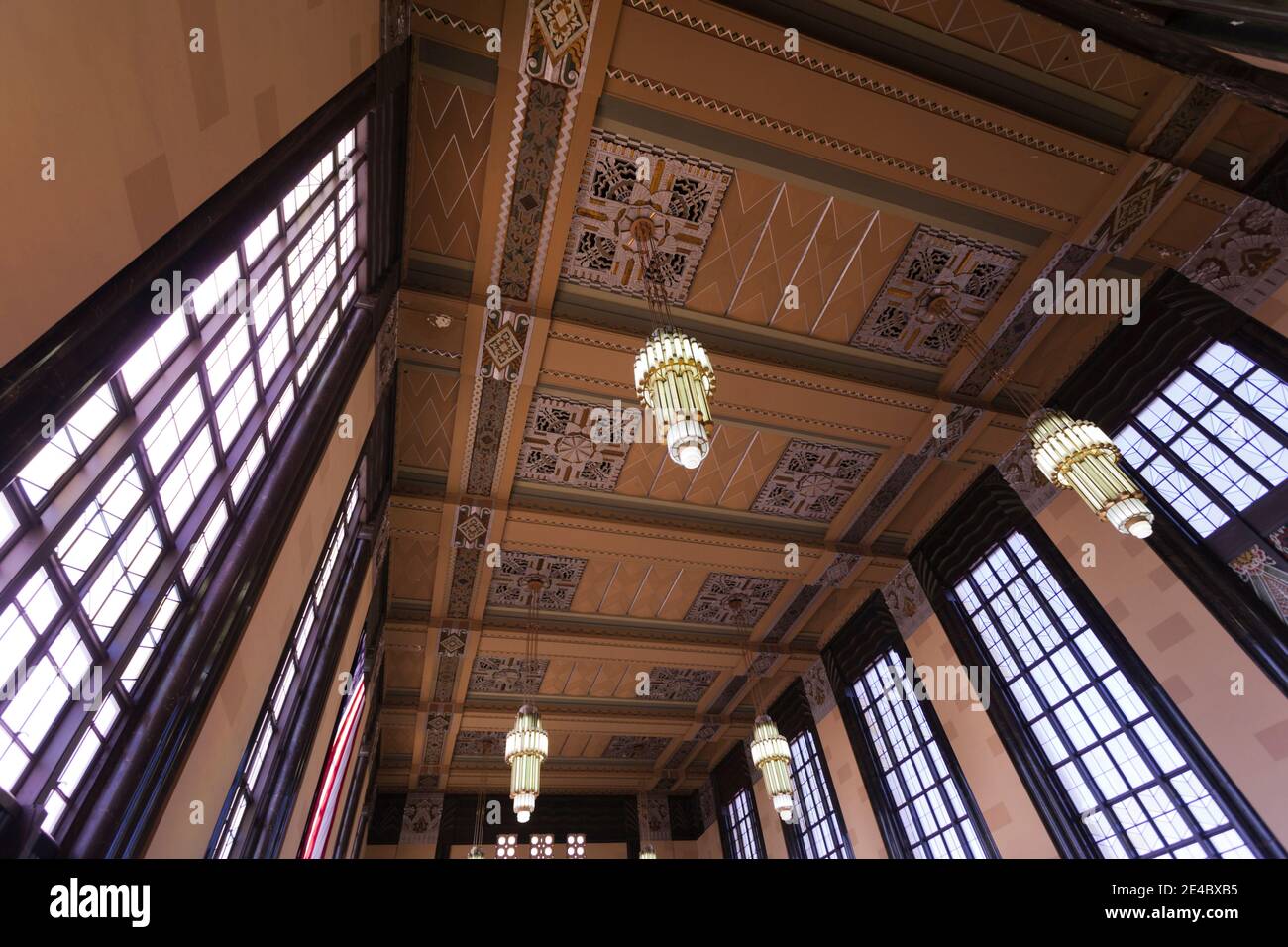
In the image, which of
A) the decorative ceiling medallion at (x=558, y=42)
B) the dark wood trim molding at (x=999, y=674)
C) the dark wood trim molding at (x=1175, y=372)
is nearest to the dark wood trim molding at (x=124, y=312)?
the decorative ceiling medallion at (x=558, y=42)

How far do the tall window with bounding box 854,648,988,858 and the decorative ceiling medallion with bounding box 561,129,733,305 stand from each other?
22.5ft

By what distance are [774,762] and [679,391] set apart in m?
6.76

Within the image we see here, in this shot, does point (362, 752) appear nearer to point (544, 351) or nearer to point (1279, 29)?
point (544, 351)

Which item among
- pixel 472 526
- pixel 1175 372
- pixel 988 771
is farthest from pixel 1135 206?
pixel 472 526

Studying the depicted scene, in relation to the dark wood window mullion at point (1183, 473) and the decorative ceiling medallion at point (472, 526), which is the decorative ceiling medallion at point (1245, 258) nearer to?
the dark wood window mullion at point (1183, 473)

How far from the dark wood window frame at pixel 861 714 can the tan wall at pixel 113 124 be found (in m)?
9.55

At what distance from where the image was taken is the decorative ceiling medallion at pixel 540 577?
29.7 feet

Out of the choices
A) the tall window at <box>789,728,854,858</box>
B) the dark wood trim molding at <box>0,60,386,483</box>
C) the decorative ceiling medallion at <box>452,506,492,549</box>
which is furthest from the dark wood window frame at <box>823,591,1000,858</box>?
the dark wood trim molding at <box>0,60,386,483</box>

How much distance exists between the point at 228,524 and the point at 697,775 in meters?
14.6

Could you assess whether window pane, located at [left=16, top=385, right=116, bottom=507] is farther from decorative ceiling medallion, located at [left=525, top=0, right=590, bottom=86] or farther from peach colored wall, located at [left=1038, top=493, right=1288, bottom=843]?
peach colored wall, located at [left=1038, top=493, right=1288, bottom=843]

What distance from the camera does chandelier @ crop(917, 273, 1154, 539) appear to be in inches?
201

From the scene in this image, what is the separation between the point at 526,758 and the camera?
7.97 m

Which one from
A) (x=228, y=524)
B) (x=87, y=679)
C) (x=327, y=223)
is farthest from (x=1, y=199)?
(x=327, y=223)

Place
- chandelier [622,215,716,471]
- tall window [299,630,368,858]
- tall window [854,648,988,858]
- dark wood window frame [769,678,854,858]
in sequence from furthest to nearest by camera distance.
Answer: dark wood window frame [769,678,854,858], tall window [854,648,988,858], tall window [299,630,368,858], chandelier [622,215,716,471]
